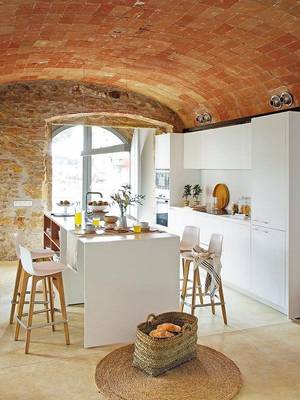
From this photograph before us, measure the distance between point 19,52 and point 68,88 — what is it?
7.17ft

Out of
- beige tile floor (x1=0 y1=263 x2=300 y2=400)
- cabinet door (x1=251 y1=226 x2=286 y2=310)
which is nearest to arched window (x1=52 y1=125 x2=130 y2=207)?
beige tile floor (x1=0 y1=263 x2=300 y2=400)

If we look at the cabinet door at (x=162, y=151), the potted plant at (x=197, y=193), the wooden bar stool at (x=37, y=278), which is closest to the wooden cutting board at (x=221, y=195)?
the potted plant at (x=197, y=193)

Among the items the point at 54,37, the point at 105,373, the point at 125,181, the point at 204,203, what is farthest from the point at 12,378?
the point at 125,181

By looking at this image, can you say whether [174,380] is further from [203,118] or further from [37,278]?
[203,118]

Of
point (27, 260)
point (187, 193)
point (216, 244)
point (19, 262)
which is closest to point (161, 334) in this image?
point (27, 260)

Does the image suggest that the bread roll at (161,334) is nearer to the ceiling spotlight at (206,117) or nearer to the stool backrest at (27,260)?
the stool backrest at (27,260)

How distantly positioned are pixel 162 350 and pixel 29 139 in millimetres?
5345

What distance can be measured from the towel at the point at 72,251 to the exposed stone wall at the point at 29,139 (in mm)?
3326

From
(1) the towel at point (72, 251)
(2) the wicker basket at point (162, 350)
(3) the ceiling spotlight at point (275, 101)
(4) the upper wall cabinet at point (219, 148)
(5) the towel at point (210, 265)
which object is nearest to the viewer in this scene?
(2) the wicker basket at point (162, 350)

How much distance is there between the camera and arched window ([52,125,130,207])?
32.2 feet

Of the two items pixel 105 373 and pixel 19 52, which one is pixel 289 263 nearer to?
pixel 105 373

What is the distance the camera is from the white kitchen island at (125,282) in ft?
13.3

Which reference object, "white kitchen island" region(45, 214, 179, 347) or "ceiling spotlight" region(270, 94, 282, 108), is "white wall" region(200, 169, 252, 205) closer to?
"ceiling spotlight" region(270, 94, 282, 108)

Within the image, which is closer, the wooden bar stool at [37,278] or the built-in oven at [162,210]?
the wooden bar stool at [37,278]
